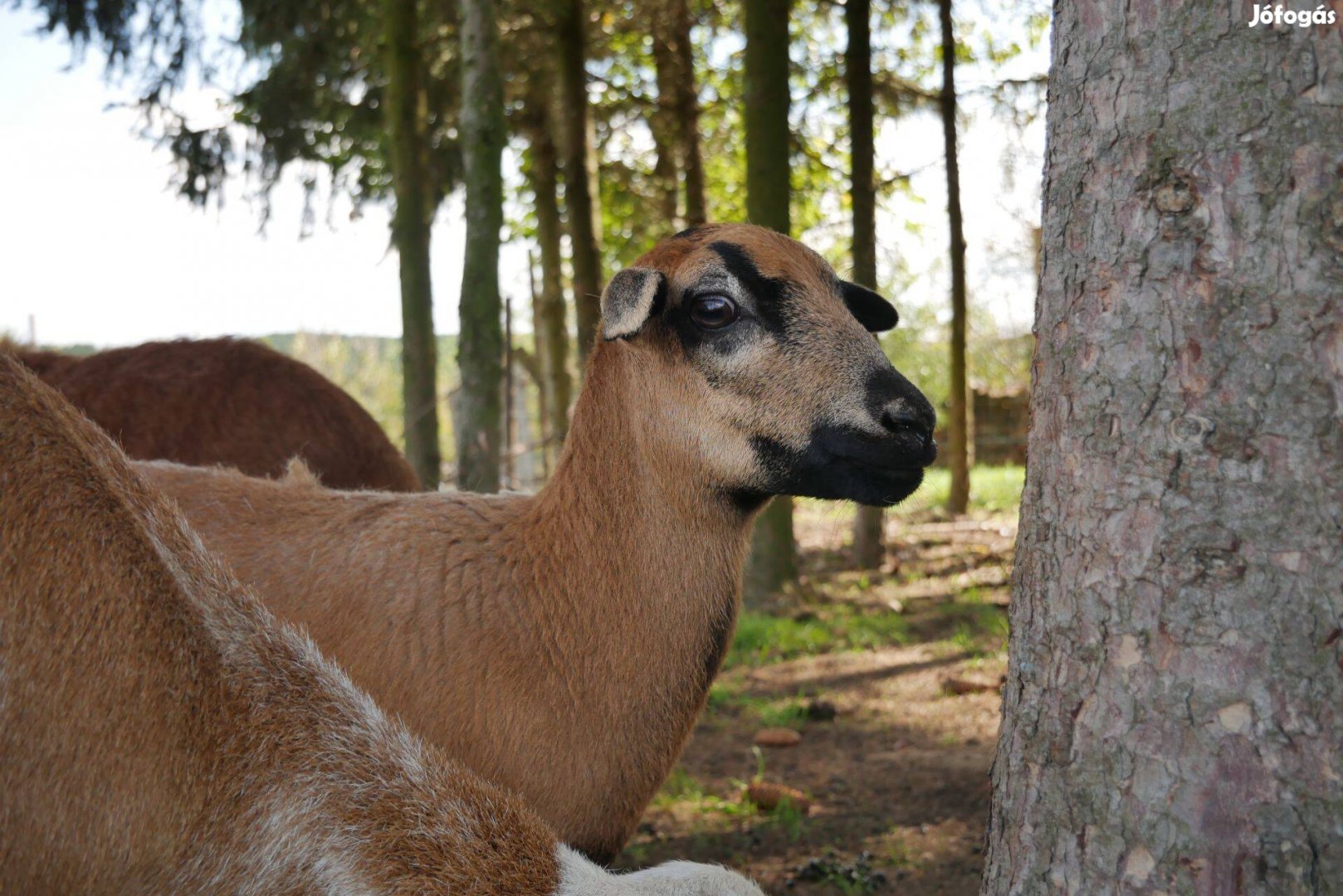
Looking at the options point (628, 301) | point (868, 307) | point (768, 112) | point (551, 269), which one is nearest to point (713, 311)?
point (628, 301)

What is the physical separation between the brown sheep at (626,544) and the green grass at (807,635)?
Answer: 15.7 feet

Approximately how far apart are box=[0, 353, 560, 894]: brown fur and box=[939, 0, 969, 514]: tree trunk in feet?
42.0

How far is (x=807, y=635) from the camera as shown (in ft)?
29.3

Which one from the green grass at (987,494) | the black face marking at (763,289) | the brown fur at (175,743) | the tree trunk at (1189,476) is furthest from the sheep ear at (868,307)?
the green grass at (987,494)

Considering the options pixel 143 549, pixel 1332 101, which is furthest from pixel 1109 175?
pixel 143 549

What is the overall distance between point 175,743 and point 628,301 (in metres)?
1.97

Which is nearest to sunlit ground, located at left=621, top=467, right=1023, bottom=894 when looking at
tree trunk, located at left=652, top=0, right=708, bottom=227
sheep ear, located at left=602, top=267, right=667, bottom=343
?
sheep ear, located at left=602, top=267, right=667, bottom=343

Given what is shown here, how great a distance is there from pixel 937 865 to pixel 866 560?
26.6 feet

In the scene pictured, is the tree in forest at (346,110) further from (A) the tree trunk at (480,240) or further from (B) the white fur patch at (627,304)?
→ (B) the white fur patch at (627,304)

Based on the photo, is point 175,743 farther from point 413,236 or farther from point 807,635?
point 413,236

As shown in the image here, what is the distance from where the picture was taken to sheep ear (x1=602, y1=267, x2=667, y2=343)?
138 inches

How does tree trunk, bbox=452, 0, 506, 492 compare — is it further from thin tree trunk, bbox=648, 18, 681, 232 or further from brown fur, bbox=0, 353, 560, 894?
thin tree trunk, bbox=648, 18, 681, 232

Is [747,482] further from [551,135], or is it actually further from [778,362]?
[551,135]

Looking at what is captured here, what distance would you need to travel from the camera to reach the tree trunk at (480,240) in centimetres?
793
